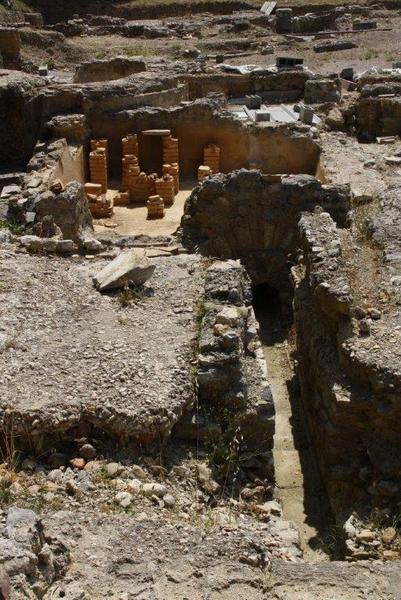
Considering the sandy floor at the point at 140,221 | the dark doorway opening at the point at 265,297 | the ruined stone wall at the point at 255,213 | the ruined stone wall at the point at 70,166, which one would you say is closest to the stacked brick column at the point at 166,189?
the sandy floor at the point at 140,221

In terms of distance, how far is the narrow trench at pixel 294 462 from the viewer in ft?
23.4

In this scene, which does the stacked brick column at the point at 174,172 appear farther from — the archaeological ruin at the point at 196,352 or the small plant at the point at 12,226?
the small plant at the point at 12,226

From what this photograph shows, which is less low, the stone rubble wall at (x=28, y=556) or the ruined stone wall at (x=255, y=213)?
the ruined stone wall at (x=255, y=213)

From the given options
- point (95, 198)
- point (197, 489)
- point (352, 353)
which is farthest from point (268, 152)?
point (197, 489)

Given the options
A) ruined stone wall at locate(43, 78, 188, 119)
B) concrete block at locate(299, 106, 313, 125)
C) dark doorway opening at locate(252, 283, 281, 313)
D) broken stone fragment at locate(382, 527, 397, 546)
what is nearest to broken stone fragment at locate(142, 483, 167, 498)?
broken stone fragment at locate(382, 527, 397, 546)

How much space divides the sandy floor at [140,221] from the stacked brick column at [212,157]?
1044mm

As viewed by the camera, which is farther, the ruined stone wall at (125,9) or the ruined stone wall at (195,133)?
the ruined stone wall at (125,9)

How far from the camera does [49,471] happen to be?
5.97 meters

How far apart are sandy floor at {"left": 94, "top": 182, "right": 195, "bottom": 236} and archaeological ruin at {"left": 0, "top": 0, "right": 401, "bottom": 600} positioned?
6cm

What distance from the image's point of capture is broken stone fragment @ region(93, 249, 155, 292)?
8.17m

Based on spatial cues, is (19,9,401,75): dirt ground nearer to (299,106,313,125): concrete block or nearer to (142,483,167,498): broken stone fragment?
(299,106,313,125): concrete block

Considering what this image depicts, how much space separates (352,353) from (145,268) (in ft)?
8.19

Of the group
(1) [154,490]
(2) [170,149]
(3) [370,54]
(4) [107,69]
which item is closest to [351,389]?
(1) [154,490]

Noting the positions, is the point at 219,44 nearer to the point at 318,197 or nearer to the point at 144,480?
the point at 318,197
